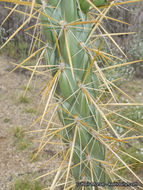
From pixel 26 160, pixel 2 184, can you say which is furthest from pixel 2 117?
pixel 2 184

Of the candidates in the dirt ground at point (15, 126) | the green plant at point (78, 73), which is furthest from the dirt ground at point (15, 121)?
the green plant at point (78, 73)

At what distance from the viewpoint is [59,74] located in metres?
0.81

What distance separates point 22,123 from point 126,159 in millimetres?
1296

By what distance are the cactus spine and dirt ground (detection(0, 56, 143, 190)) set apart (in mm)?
210

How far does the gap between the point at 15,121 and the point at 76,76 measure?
181 centimetres

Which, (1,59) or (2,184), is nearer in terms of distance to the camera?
(2,184)

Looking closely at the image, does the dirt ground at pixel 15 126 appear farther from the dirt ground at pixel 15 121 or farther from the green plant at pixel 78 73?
the green plant at pixel 78 73

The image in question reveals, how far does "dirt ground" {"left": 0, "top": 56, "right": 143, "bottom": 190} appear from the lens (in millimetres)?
1789

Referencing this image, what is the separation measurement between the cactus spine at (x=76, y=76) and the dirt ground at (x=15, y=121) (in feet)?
0.69

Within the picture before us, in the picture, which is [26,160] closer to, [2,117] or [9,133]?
[9,133]

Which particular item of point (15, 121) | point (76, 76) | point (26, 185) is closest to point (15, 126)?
point (15, 121)

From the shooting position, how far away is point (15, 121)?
7.98 ft

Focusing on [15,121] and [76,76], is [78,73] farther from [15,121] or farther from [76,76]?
[15,121]

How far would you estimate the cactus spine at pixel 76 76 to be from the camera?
73cm
